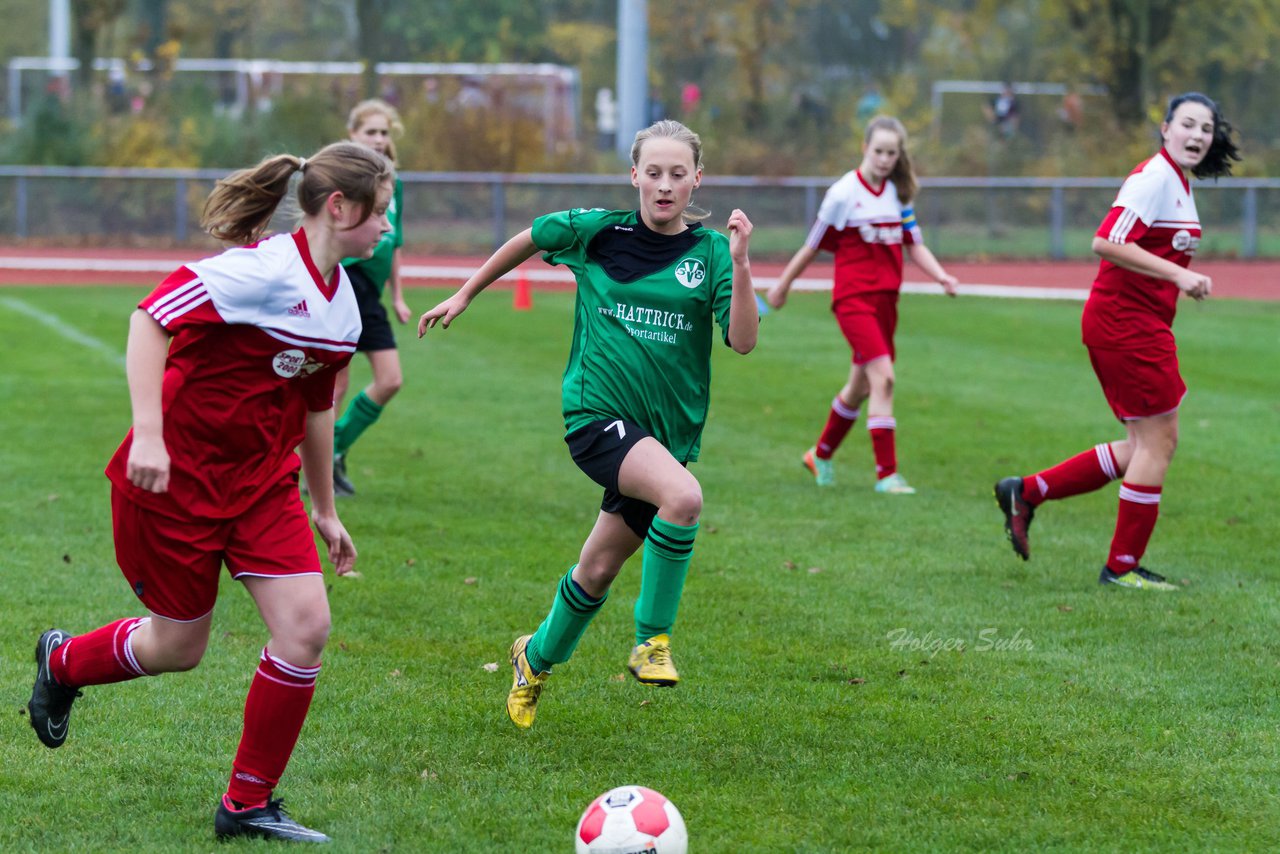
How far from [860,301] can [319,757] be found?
18.2 feet

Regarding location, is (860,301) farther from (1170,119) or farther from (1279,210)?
(1279,210)

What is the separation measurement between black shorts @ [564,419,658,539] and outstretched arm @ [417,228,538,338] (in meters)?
0.55

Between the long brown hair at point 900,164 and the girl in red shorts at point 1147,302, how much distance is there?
2520 millimetres

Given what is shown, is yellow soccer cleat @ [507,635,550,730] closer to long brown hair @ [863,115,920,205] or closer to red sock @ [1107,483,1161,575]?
red sock @ [1107,483,1161,575]

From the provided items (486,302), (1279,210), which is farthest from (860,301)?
(1279,210)

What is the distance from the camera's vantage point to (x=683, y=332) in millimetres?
5000

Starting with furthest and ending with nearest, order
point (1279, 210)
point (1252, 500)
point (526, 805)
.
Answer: point (1279, 210)
point (1252, 500)
point (526, 805)

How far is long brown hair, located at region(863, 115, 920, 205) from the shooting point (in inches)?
371

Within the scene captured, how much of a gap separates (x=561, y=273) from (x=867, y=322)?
1682 cm

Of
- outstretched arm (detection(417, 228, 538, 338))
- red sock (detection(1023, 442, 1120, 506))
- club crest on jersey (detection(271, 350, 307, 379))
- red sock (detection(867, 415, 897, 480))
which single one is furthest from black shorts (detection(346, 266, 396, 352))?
club crest on jersey (detection(271, 350, 307, 379))

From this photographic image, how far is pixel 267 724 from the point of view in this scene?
409cm

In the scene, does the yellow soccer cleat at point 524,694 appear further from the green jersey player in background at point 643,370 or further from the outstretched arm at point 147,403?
the outstretched arm at point 147,403

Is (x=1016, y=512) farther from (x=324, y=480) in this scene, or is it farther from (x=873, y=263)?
(x=324, y=480)

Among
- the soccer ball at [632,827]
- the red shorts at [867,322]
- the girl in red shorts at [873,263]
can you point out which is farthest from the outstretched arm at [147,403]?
the red shorts at [867,322]
